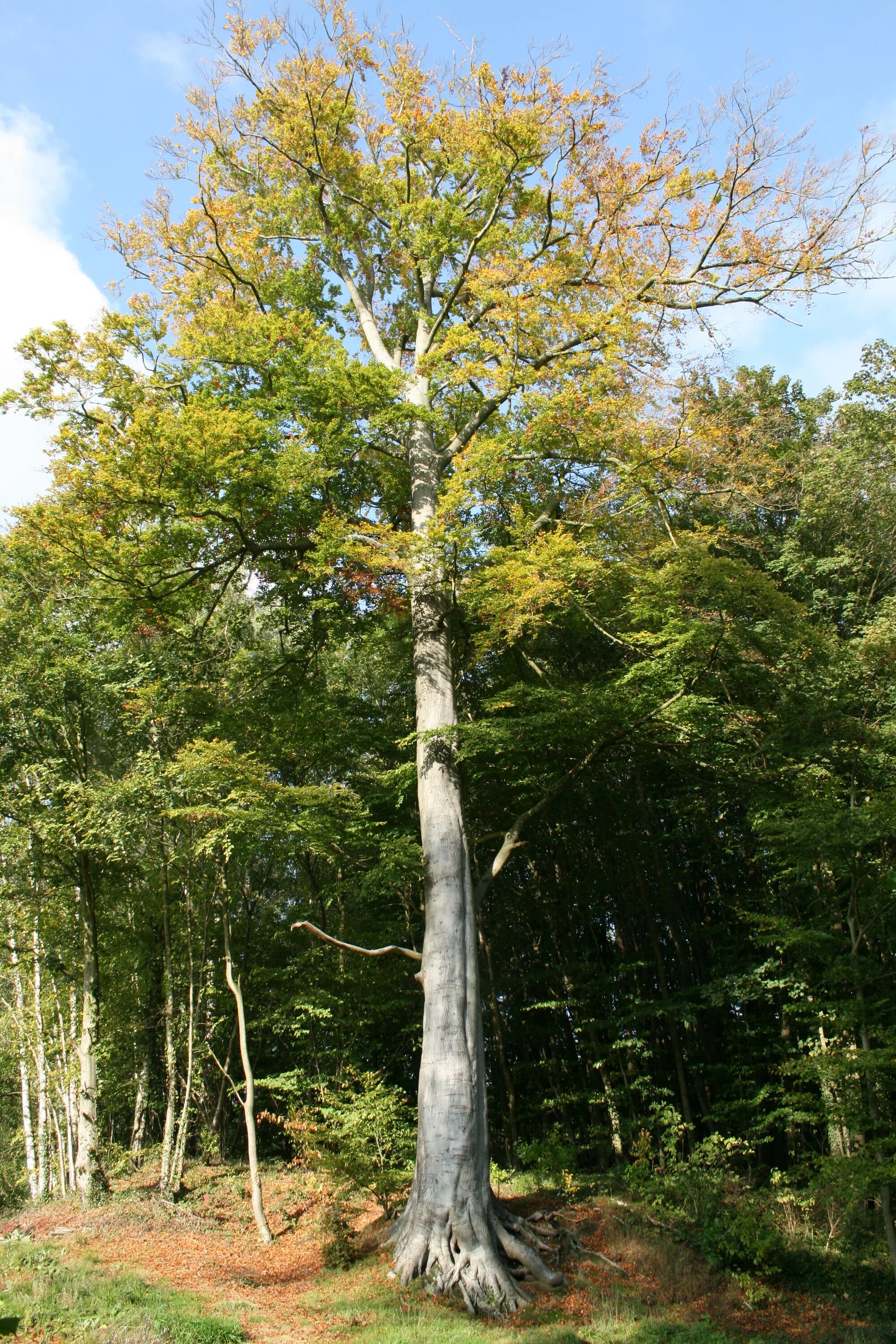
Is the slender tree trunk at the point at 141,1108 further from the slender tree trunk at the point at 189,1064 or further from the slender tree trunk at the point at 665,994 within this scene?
the slender tree trunk at the point at 665,994

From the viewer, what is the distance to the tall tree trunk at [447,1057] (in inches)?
230

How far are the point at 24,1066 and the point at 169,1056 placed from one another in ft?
18.1

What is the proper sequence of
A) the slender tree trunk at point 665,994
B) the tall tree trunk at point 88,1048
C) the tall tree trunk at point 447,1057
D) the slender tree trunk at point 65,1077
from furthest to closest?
1. the slender tree trunk at point 65,1077
2. the slender tree trunk at point 665,994
3. the tall tree trunk at point 88,1048
4. the tall tree trunk at point 447,1057

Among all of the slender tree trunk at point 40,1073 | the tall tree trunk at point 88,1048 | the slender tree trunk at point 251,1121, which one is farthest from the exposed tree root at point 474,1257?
the slender tree trunk at point 40,1073

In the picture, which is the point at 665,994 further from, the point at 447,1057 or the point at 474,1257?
the point at 474,1257

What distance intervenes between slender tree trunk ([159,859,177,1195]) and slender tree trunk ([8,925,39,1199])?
2.57 metres

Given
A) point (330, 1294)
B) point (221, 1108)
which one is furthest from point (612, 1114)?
point (221, 1108)

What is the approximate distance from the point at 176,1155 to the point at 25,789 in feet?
15.5

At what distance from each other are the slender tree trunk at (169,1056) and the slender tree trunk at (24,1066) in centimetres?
257

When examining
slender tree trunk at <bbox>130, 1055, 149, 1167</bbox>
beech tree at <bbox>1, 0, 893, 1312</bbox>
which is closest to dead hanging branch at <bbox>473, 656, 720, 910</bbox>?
beech tree at <bbox>1, 0, 893, 1312</bbox>

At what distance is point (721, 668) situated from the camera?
9.10 metres

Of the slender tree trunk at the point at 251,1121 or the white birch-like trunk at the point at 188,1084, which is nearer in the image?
the slender tree trunk at the point at 251,1121

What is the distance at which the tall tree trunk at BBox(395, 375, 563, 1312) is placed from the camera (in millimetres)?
5832

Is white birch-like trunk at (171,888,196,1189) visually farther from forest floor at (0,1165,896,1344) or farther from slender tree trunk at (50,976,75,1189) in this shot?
slender tree trunk at (50,976,75,1189)
